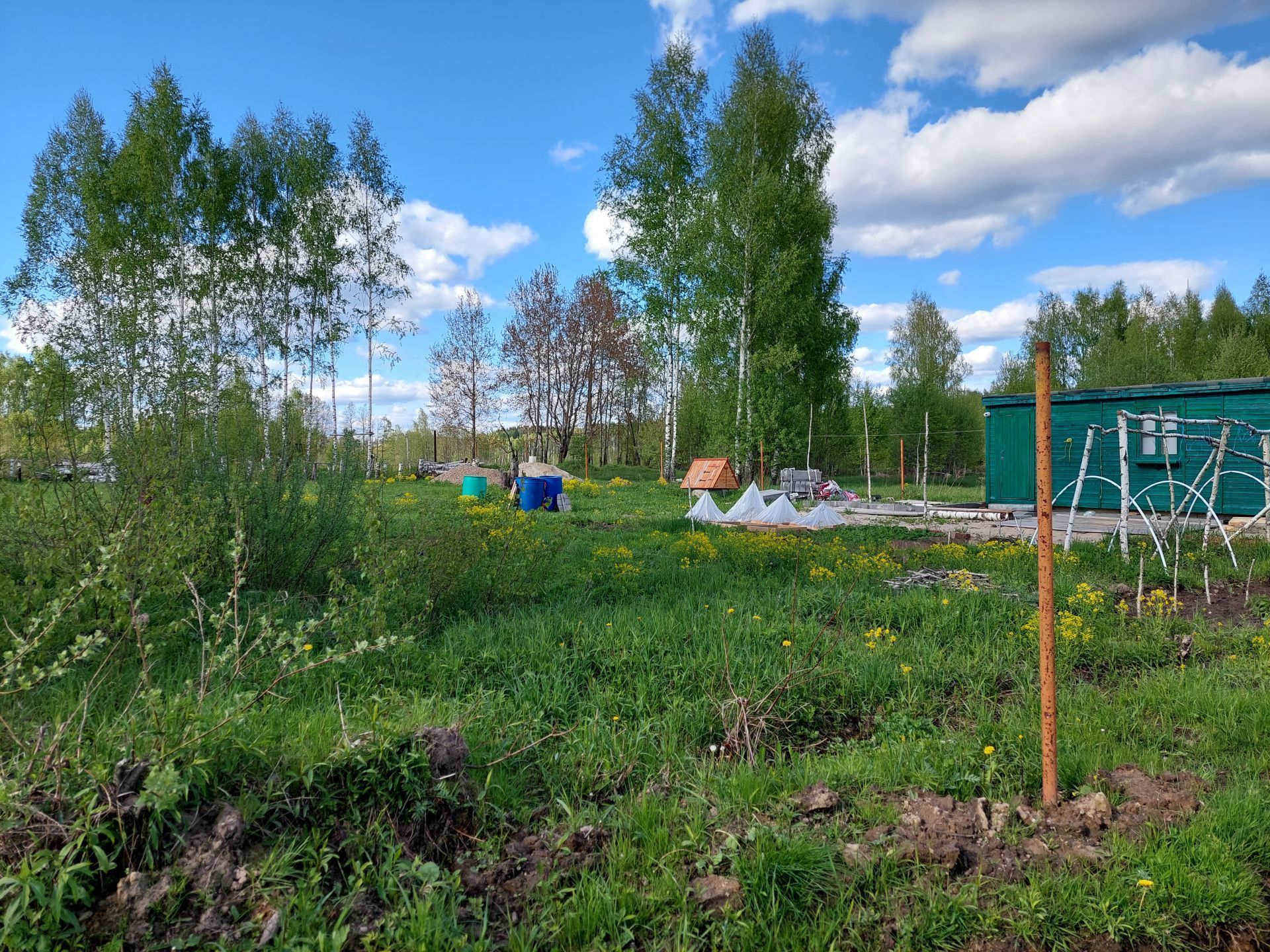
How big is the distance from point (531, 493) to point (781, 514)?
5351 millimetres

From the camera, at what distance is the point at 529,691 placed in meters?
3.79

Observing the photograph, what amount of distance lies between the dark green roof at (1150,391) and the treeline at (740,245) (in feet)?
24.3

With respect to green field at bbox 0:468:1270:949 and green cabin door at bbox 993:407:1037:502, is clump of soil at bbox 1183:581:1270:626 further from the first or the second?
green cabin door at bbox 993:407:1037:502

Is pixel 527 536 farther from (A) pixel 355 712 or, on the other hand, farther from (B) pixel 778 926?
(B) pixel 778 926

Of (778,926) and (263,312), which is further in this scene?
(263,312)

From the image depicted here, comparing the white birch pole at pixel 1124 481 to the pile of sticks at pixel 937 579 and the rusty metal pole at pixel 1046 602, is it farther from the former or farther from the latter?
the rusty metal pole at pixel 1046 602

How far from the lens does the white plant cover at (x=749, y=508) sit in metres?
12.3

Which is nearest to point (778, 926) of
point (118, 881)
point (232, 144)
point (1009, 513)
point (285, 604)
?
point (118, 881)

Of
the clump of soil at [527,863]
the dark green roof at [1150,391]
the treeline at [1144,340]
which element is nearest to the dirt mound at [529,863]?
the clump of soil at [527,863]

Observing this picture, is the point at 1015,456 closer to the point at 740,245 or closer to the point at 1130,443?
the point at 1130,443

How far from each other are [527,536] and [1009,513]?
12.1 m

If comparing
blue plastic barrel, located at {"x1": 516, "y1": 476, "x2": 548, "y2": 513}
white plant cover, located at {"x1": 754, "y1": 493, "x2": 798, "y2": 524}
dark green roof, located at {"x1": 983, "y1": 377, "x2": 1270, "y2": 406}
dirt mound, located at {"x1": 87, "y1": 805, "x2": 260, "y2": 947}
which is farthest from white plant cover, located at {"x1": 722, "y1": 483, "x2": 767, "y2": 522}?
dirt mound, located at {"x1": 87, "y1": 805, "x2": 260, "y2": 947}

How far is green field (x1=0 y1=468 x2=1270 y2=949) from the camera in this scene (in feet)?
6.71

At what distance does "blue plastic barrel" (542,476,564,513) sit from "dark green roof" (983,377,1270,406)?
9660mm
